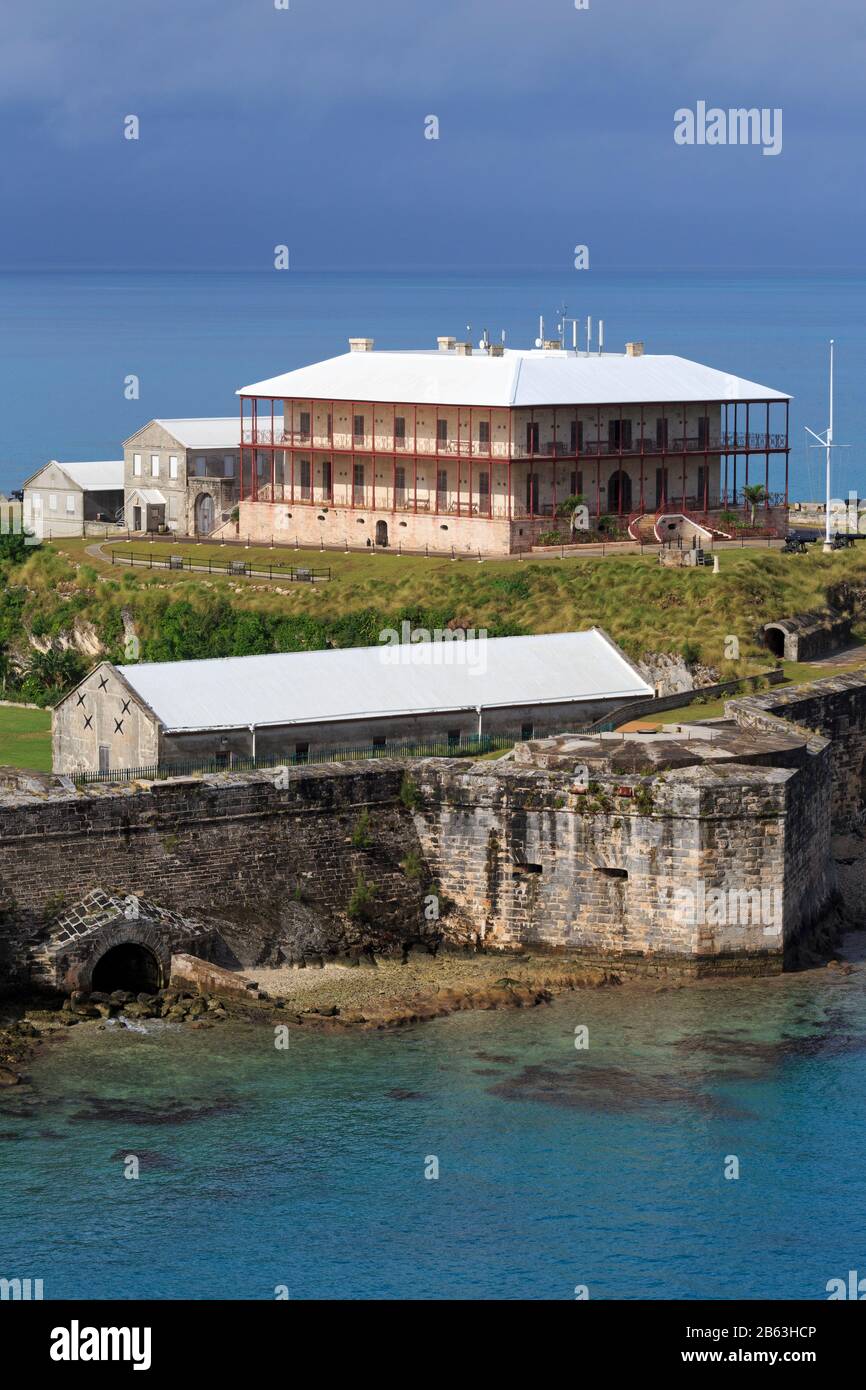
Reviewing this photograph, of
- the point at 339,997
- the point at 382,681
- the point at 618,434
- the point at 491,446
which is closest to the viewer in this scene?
the point at 339,997

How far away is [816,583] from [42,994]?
34.7m

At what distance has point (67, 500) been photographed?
318ft

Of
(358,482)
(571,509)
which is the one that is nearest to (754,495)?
(571,509)

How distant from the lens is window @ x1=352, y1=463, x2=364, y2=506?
87438 millimetres

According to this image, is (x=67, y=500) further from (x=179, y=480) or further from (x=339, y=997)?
(x=339, y=997)

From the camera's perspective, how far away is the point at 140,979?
48812 millimetres

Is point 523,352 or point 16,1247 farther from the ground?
point 523,352

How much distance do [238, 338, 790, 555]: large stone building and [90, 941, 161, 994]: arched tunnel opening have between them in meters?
35.9

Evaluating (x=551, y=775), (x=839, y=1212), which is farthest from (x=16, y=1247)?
(x=551, y=775)

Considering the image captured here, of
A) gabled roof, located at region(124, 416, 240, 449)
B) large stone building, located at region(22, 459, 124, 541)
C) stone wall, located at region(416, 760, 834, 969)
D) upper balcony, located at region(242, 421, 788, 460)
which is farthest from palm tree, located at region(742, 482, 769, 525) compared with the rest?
stone wall, located at region(416, 760, 834, 969)

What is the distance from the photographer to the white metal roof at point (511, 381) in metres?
83.8

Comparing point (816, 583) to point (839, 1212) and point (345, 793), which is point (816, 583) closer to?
point (345, 793)

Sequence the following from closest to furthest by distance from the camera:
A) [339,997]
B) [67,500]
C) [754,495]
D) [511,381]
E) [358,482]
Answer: [339,997]
[511,381]
[754,495]
[358,482]
[67,500]

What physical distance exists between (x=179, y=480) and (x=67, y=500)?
4718 millimetres
